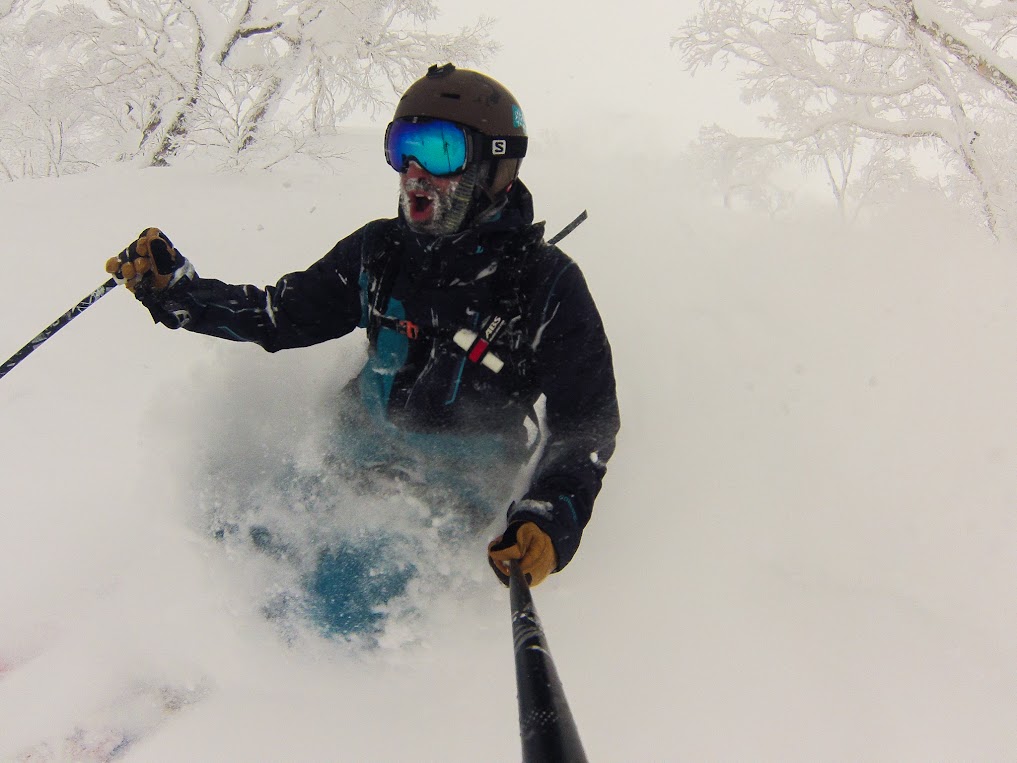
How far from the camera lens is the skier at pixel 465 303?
2105 millimetres

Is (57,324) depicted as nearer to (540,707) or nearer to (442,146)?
(442,146)

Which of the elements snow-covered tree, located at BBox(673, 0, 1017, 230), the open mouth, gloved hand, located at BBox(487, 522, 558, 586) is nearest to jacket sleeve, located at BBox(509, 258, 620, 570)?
gloved hand, located at BBox(487, 522, 558, 586)

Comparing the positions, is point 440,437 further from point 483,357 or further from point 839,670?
point 839,670

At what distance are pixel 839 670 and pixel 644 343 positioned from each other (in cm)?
274

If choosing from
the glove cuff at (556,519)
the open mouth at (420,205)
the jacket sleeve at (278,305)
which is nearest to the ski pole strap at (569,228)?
the open mouth at (420,205)

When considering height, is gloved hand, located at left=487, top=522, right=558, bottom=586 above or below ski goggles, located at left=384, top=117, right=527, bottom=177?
below

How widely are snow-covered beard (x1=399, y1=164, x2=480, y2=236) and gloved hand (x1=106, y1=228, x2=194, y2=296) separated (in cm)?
113

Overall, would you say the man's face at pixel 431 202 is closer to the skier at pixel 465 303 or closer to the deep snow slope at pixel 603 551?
the skier at pixel 465 303

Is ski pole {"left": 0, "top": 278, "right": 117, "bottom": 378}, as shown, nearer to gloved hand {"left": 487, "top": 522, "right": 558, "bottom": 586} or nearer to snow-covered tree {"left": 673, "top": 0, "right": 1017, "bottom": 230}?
gloved hand {"left": 487, "top": 522, "right": 558, "bottom": 586}

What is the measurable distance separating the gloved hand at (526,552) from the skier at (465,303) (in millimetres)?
95

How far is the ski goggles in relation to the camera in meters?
2.09

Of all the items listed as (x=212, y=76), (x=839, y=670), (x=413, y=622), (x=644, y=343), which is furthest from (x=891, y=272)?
(x=212, y=76)

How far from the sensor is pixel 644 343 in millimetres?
4641

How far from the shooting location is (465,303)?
7.18ft
